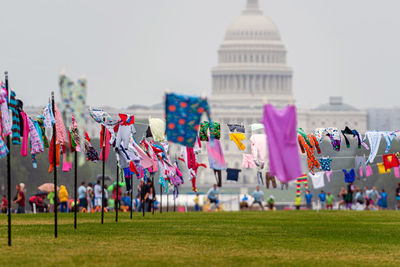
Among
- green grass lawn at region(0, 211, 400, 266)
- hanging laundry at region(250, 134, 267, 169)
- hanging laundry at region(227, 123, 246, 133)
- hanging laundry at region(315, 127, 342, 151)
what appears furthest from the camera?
hanging laundry at region(250, 134, 267, 169)

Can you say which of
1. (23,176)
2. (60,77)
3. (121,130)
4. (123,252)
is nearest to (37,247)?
(123,252)

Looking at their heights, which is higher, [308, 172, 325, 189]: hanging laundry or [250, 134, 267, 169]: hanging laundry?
[250, 134, 267, 169]: hanging laundry

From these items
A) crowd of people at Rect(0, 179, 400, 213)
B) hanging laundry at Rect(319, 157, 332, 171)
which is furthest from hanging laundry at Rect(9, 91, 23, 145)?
hanging laundry at Rect(319, 157, 332, 171)

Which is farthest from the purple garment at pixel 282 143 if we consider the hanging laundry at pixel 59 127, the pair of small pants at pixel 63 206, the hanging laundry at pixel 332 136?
the pair of small pants at pixel 63 206

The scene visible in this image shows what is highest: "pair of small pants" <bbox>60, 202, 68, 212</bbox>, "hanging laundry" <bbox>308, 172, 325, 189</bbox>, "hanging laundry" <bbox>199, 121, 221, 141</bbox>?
"hanging laundry" <bbox>199, 121, 221, 141</bbox>

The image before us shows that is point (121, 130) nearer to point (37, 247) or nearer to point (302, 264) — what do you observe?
point (37, 247)

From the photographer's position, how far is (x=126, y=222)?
3938 cm

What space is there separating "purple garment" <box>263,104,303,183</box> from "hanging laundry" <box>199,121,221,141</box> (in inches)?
679

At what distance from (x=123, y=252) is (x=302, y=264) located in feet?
11.7

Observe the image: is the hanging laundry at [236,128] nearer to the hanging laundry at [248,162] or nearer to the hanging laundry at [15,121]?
the hanging laundry at [248,162]

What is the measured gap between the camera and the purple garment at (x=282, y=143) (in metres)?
23.2

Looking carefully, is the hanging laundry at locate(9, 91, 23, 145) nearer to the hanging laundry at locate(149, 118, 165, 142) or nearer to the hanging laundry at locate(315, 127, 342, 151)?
the hanging laundry at locate(149, 118, 165, 142)

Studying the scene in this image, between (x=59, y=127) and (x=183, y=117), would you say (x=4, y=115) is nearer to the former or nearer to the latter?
(x=183, y=117)

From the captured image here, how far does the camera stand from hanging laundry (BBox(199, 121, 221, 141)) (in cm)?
4181
